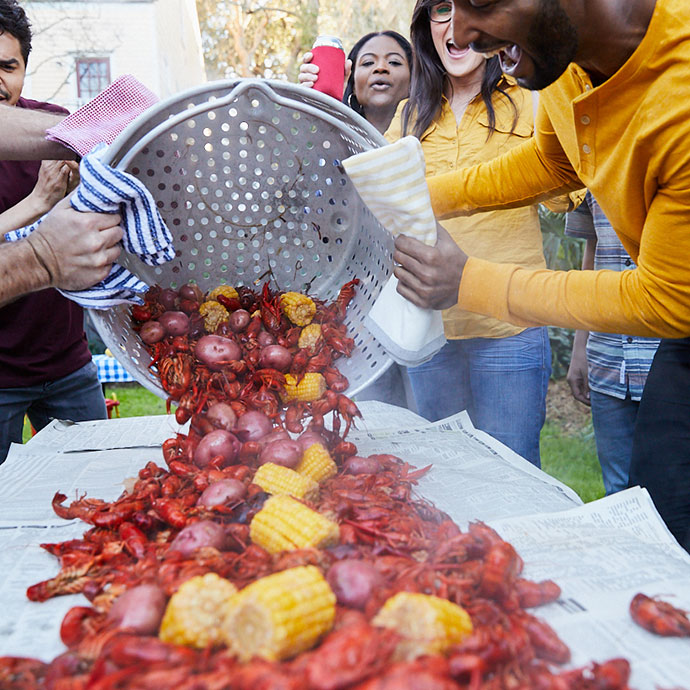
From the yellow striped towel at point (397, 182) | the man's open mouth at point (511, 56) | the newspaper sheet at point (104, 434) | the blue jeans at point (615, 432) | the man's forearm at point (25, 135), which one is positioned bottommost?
the blue jeans at point (615, 432)

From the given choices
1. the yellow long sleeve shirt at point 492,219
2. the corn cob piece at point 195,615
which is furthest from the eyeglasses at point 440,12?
the corn cob piece at point 195,615

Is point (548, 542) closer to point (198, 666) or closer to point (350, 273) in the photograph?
point (198, 666)

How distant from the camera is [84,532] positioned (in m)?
1.42

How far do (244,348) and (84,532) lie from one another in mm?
666

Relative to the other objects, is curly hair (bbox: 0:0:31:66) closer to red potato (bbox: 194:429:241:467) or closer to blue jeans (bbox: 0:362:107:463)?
blue jeans (bbox: 0:362:107:463)

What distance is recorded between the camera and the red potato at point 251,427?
1626mm

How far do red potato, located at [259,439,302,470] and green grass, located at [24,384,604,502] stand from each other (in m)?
2.60

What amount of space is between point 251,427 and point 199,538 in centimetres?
47

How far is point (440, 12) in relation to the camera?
2318 mm

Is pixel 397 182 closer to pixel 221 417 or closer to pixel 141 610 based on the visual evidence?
pixel 221 417

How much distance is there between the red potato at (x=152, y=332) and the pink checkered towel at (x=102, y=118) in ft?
1.62

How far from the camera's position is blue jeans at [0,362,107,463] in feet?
7.27

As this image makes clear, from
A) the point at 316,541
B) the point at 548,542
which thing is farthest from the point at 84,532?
the point at 548,542

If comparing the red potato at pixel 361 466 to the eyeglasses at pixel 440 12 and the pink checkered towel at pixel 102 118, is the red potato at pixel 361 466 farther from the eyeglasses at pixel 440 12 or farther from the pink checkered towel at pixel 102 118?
the eyeglasses at pixel 440 12
